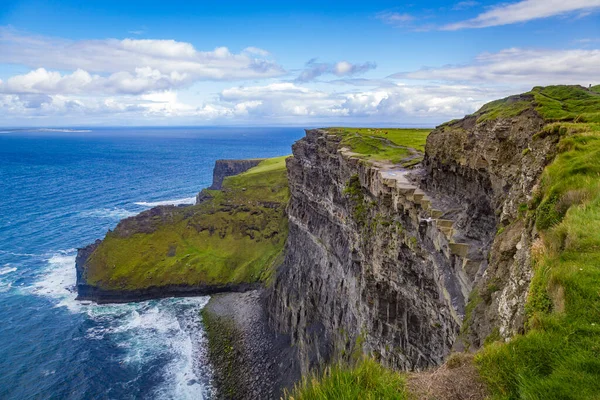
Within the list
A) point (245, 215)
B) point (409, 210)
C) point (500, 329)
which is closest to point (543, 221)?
point (500, 329)

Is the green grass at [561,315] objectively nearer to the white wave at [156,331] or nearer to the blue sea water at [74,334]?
the white wave at [156,331]

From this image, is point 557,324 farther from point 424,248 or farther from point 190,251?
point 190,251

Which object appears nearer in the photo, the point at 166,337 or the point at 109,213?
the point at 166,337

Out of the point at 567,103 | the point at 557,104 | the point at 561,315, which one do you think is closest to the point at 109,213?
the point at 557,104

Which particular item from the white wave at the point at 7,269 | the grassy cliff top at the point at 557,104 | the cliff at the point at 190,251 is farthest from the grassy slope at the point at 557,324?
the white wave at the point at 7,269

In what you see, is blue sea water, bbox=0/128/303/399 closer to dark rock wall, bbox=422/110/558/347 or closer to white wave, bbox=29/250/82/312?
white wave, bbox=29/250/82/312

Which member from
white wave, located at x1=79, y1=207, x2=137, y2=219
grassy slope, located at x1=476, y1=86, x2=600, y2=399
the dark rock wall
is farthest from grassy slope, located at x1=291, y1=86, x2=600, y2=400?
white wave, located at x1=79, y1=207, x2=137, y2=219
